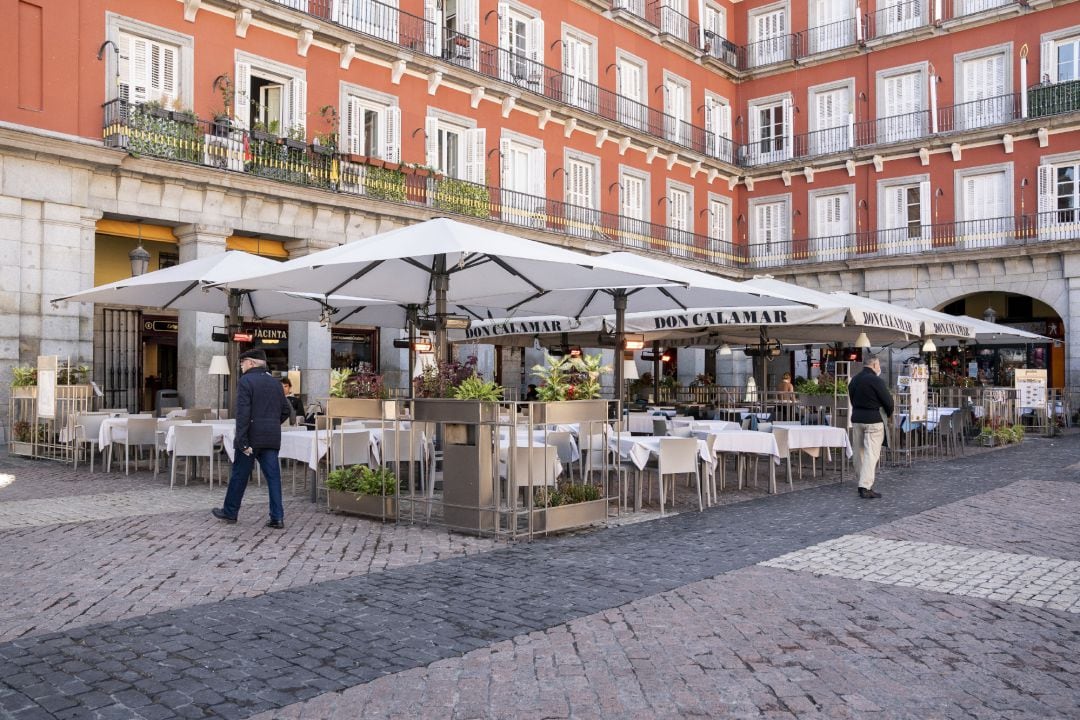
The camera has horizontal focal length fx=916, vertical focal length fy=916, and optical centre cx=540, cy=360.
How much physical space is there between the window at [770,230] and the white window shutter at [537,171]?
10327 mm

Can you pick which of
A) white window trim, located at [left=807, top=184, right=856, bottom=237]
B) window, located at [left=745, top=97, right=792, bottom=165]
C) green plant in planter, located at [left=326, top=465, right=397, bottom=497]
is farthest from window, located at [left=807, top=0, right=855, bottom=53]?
green plant in planter, located at [left=326, top=465, right=397, bottom=497]

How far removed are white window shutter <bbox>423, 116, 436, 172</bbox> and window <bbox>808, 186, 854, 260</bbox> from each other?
14.4 metres

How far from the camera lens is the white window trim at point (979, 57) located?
26625 mm

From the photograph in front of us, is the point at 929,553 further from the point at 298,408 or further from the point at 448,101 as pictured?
the point at 448,101

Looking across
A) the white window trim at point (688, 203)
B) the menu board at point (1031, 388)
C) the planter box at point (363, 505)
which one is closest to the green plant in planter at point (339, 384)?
the planter box at point (363, 505)

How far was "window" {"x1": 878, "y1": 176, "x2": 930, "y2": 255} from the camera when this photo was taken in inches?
1109

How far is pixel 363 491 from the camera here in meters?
8.58

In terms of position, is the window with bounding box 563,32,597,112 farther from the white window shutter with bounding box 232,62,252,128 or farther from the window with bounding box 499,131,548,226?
the white window shutter with bounding box 232,62,252,128

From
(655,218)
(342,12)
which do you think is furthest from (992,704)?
(655,218)

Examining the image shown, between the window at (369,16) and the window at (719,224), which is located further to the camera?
the window at (719,224)

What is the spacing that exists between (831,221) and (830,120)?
3.33 meters

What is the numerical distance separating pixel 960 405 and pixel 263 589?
50.9 feet

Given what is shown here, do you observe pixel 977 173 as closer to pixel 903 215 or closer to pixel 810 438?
pixel 903 215

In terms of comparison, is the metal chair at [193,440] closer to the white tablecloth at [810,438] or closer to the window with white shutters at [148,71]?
the white tablecloth at [810,438]
